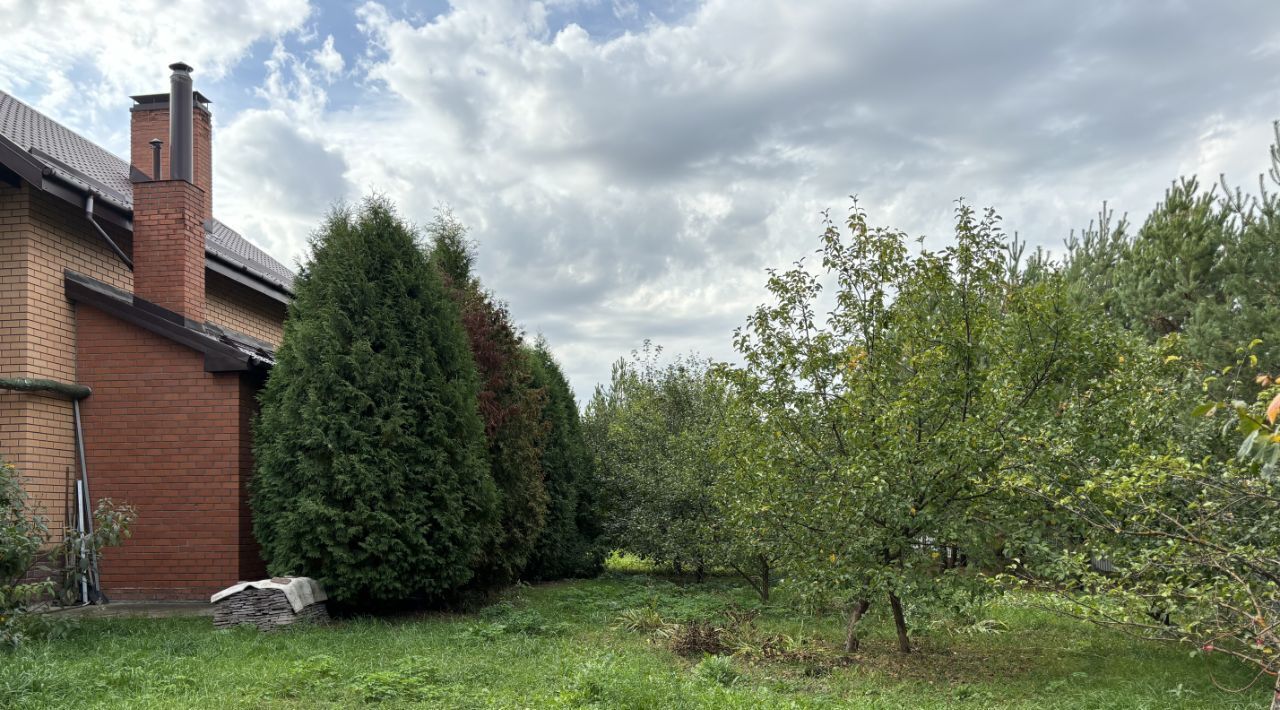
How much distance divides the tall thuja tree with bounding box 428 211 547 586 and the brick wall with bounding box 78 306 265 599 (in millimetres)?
2894

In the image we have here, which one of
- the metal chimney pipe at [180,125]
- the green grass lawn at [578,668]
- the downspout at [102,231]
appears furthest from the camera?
the metal chimney pipe at [180,125]

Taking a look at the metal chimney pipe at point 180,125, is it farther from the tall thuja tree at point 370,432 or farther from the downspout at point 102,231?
the tall thuja tree at point 370,432

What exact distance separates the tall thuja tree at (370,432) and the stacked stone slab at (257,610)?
0.56 meters

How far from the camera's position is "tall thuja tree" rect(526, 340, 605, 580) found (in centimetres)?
1514

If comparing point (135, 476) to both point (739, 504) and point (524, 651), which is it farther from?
→ point (739, 504)

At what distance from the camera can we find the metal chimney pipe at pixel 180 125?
37.8 feet

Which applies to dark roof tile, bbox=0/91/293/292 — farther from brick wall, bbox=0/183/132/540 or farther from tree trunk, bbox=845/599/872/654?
tree trunk, bbox=845/599/872/654

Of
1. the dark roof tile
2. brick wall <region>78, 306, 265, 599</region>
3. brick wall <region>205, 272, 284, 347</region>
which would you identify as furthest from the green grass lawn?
brick wall <region>205, 272, 284, 347</region>

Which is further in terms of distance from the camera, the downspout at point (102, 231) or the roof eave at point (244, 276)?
the roof eave at point (244, 276)

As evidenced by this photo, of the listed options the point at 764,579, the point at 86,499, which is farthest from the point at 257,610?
the point at 764,579

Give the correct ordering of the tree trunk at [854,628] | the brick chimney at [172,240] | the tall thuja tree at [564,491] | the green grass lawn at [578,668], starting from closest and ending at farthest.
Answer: the green grass lawn at [578,668], the tree trunk at [854,628], the brick chimney at [172,240], the tall thuja tree at [564,491]

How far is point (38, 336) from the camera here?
32.7 ft

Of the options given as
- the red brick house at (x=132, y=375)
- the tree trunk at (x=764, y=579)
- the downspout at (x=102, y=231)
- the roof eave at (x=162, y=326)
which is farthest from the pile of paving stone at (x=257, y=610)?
the tree trunk at (x=764, y=579)

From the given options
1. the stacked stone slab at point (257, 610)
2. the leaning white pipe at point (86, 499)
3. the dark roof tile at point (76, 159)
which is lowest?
the stacked stone slab at point (257, 610)
